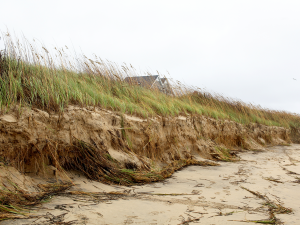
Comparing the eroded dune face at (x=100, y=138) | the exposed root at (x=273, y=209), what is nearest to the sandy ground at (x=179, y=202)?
the exposed root at (x=273, y=209)

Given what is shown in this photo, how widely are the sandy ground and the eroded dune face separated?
1.53ft

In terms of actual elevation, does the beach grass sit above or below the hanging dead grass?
above

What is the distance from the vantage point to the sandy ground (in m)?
1.71

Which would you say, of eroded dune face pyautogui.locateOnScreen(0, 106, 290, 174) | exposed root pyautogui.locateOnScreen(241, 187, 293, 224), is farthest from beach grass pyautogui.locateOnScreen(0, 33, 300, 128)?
exposed root pyautogui.locateOnScreen(241, 187, 293, 224)

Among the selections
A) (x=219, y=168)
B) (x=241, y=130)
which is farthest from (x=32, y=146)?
(x=241, y=130)

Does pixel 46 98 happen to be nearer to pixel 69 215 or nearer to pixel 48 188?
pixel 48 188

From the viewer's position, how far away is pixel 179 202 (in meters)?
2.18

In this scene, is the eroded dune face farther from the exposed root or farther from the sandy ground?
the exposed root

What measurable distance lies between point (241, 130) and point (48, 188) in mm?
6383

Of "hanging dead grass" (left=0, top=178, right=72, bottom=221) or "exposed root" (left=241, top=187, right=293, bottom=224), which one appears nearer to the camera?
"hanging dead grass" (left=0, top=178, right=72, bottom=221)

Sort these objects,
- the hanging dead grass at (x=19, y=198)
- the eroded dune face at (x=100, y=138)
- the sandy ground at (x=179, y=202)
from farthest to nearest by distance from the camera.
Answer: the eroded dune face at (x=100, y=138) → the sandy ground at (x=179, y=202) → the hanging dead grass at (x=19, y=198)

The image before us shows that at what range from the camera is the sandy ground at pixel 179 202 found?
1713 mm

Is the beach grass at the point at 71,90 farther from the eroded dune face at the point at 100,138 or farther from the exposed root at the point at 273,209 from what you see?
the exposed root at the point at 273,209

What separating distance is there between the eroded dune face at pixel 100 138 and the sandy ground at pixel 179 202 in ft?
1.53
